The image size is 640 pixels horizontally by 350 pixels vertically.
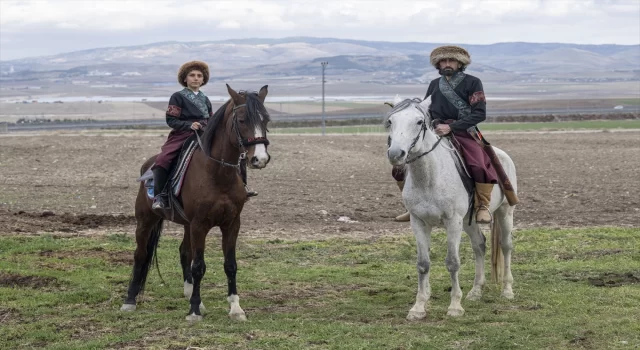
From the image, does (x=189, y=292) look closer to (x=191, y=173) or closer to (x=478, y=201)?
(x=191, y=173)

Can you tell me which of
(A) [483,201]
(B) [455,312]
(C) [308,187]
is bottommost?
(C) [308,187]

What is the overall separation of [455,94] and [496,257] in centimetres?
214

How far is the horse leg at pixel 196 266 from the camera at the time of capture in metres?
9.21

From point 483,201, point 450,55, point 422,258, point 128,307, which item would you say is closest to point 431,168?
point 483,201

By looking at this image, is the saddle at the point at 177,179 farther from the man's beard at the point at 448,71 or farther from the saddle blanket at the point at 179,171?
the man's beard at the point at 448,71

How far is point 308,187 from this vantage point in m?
21.0

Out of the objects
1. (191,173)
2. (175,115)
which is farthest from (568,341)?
(175,115)

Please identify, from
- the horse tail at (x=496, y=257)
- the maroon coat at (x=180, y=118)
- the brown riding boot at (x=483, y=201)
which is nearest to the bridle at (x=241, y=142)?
the maroon coat at (x=180, y=118)

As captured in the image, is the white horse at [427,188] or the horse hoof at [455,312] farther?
the horse hoof at [455,312]

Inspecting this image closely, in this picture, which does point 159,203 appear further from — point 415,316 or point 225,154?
point 415,316

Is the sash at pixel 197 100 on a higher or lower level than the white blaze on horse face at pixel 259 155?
higher

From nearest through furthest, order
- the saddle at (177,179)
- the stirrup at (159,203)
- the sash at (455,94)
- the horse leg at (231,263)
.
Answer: the horse leg at (231,263) → the saddle at (177,179) → the stirrup at (159,203) → the sash at (455,94)

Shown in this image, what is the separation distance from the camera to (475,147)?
9.91m

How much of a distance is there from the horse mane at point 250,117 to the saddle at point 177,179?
1.19 feet
